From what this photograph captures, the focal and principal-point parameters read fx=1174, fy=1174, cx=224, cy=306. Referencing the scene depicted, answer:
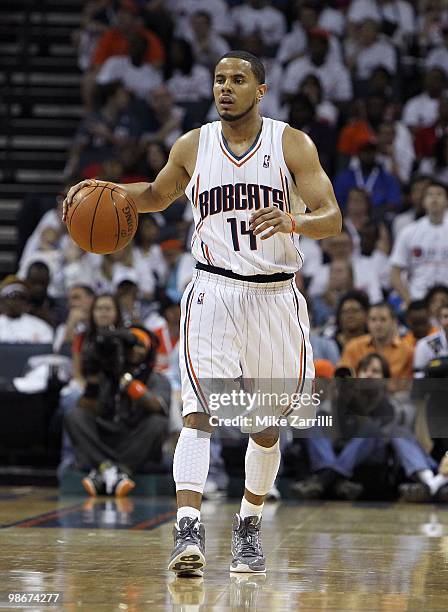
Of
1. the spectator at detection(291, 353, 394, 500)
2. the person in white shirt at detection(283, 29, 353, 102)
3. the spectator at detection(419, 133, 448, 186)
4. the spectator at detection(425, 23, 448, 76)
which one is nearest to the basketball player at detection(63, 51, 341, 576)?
the spectator at detection(291, 353, 394, 500)

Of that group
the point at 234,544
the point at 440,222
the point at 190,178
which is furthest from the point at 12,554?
the point at 440,222

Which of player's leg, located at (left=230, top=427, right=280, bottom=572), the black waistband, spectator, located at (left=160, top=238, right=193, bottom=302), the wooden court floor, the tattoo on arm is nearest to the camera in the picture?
the wooden court floor

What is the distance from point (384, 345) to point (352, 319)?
42 cm

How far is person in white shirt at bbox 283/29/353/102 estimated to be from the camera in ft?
44.5

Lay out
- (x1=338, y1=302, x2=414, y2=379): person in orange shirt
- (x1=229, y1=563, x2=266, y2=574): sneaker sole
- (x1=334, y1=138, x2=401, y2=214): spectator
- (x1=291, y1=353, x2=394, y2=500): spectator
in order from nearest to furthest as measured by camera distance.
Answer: (x1=229, y1=563, x2=266, y2=574): sneaker sole → (x1=291, y1=353, x2=394, y2=500): spectator → (x1=338, y1=302, x2=414, y2=379): person in orange shirt → (x1=334, y1=138, x2=401, y2=214): spectator

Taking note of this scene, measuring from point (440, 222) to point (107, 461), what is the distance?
3.79m

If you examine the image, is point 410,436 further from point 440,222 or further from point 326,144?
point 326,144

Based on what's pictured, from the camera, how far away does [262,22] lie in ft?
47.0

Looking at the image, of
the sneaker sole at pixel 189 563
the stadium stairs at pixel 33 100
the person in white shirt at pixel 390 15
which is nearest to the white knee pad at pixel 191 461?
the sneaker sole at pixel 189 563

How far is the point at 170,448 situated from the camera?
29.8 feet

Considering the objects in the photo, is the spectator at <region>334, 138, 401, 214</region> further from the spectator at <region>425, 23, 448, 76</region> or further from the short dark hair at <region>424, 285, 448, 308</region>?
the short dark hair at <region>424, 285, 448, 308</region>

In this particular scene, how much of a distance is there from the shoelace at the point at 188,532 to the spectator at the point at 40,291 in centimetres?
626

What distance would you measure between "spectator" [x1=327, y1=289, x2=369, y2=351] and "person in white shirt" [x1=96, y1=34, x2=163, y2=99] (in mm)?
5541

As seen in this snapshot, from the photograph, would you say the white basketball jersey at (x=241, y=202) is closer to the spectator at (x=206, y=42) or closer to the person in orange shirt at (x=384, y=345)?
the person in orange shirt at (x=384, y=345)
